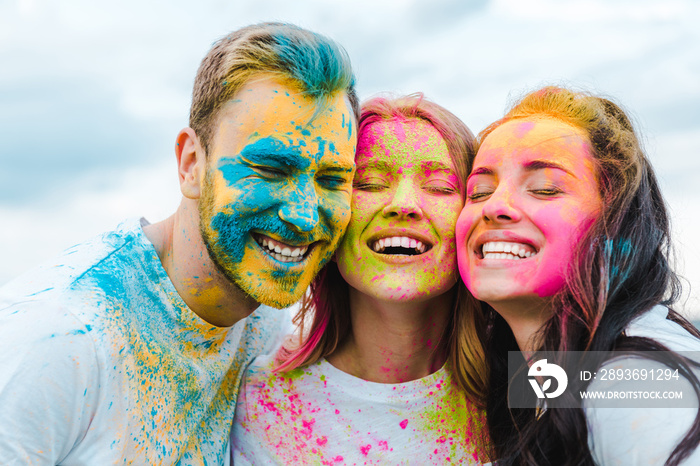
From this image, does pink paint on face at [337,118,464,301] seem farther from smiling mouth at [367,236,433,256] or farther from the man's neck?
the man's neck

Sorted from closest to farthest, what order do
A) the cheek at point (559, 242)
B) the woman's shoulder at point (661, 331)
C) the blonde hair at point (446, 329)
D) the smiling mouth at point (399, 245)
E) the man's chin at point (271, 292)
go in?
the woman's shoulder at point (661, 331) → the cheek at point (559, 242) → the man's chin at point (271, 292) → the smiling mouth at point (399, 245) → the blonde hair at point (446, 329)

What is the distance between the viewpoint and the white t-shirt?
2037mm

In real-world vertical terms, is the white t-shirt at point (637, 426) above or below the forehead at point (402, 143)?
below

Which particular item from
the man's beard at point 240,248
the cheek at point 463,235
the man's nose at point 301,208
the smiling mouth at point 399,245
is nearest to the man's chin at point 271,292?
the man's beard at point 240,248

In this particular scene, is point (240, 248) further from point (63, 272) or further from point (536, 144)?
point (536, 144)

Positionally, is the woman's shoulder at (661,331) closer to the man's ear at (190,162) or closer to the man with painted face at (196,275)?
the man with painted face at (196,275)

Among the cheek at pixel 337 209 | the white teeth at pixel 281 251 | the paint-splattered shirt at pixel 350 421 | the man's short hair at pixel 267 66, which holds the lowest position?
the paint-splattered shirt at pixel 350 421

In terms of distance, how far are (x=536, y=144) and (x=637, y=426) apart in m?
1.32

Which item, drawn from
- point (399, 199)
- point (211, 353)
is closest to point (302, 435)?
point (211, 353)

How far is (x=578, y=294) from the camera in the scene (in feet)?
8.24

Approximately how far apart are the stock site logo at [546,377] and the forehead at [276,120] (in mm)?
1358

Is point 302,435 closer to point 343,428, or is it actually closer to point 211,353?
point 343,428

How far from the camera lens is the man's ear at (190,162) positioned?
116 inches

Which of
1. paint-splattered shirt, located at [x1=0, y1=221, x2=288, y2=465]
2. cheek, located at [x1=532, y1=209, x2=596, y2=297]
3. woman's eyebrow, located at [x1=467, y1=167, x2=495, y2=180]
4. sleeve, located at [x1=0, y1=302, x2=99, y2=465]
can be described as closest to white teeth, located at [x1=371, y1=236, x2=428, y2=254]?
woman's eyebrow, located at [x1=467, y1=167, x2=495, y2=180]
